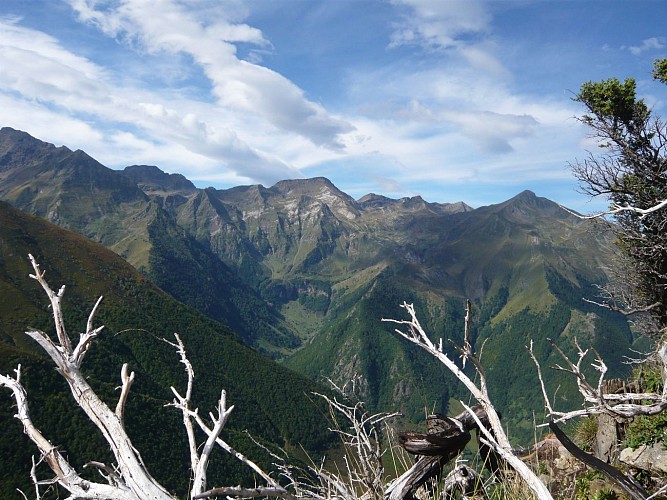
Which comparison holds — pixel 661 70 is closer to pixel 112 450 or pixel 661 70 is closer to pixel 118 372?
pixel 112 450

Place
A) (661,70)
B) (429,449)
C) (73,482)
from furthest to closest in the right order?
(661,70) → (429,449) → (73,482)

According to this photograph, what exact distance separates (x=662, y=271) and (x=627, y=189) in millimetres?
3733

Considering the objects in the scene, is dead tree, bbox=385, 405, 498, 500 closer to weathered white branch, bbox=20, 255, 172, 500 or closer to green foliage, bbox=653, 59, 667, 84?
weathered white branch, bbox=20, 255, 172, 500

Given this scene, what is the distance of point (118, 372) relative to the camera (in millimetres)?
141250

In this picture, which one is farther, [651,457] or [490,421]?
[651,457]

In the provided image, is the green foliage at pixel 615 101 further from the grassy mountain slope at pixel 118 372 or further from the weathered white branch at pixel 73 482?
the grassy mountain slope at pixel 118 372

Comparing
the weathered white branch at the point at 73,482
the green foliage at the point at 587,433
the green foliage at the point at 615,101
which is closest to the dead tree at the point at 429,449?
the weathered white branch at the point at 73,482

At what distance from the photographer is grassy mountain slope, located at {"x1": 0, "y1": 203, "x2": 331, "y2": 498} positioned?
3661 inches

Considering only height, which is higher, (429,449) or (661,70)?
(661,70)

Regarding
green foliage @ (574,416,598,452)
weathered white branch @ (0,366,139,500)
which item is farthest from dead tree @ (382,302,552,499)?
green foliage @ (574,416,598,452)

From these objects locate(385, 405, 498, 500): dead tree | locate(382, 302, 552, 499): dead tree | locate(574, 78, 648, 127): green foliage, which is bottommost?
locate(385, 405, 498, 500): dead tree

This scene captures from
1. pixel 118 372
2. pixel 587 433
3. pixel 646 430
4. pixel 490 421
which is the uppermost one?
pixel 490 421

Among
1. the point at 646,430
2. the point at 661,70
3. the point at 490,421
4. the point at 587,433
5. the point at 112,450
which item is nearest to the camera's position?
the point at 112,450

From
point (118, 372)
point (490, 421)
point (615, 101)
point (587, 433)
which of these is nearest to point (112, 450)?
point (490, 421)
